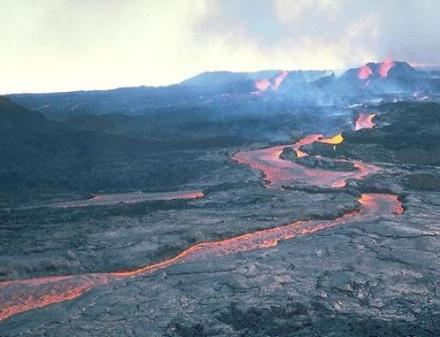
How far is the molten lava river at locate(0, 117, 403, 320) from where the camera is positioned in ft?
67.9

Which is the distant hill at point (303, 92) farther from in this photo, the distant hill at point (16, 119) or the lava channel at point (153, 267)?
the lava channel at point (153, 267)

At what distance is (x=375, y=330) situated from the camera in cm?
1666

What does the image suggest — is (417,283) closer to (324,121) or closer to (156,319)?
(156,319)

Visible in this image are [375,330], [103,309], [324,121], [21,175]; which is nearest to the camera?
[375,330]

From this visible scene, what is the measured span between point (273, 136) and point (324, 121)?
1723 centimetres

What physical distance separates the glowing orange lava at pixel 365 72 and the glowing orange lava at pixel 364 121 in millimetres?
80417

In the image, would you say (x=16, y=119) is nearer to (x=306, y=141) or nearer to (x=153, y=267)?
(x=306, y=141)

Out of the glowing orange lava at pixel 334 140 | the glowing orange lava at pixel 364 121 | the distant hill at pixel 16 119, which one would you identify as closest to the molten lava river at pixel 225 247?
the glowing orange lava at pixel 334 140

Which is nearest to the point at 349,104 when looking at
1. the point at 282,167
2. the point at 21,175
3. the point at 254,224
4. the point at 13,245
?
the point at 282,167

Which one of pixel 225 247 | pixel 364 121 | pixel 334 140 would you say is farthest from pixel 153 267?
pixel 364 121

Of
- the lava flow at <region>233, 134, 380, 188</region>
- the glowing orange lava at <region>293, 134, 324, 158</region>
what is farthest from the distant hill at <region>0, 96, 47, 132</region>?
the glowing orange lava at <region>293, 134, 324, 158</region>

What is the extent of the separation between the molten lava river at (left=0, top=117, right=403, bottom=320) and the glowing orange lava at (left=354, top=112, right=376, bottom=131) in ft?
121

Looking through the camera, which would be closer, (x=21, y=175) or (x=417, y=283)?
(x=417, y=283)

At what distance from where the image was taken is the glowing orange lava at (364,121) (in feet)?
277
